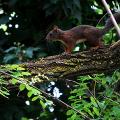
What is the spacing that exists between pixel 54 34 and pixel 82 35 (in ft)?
2.26

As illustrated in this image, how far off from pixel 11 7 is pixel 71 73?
2.99m

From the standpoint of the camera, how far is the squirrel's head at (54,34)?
241 inches

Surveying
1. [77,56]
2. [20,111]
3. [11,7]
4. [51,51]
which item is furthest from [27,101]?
[77,56]

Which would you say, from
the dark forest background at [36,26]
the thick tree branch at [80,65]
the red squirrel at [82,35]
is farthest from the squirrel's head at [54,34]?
the thick tree branch at [80,65]

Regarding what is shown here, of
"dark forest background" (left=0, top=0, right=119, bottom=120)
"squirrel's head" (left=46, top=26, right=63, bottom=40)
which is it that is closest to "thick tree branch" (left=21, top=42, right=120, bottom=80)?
"squirrel's head" (left=46, top=26, right=63, bottom=40)

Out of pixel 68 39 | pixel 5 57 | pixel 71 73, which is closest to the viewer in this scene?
pixel 71 73

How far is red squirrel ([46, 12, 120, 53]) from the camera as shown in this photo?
5.24 m

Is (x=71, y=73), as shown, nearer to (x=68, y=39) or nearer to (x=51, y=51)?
(x=68, y=39)

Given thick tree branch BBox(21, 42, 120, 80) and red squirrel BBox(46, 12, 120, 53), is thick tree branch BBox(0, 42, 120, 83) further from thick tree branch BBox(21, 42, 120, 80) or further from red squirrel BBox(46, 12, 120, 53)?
red squirrel BBox(46, 12, 120, 53)

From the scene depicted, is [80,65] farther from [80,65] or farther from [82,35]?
[82,35]

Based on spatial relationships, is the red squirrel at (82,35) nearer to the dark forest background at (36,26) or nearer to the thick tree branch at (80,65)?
the dark forest background at (36,26)

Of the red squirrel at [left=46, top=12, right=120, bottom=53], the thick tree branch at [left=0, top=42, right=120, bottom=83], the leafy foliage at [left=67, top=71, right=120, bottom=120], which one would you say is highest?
the red squirrel at [left=46, top=12, right=120, bottom=53]

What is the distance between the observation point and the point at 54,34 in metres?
6.16

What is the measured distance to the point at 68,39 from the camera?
5.71 m
